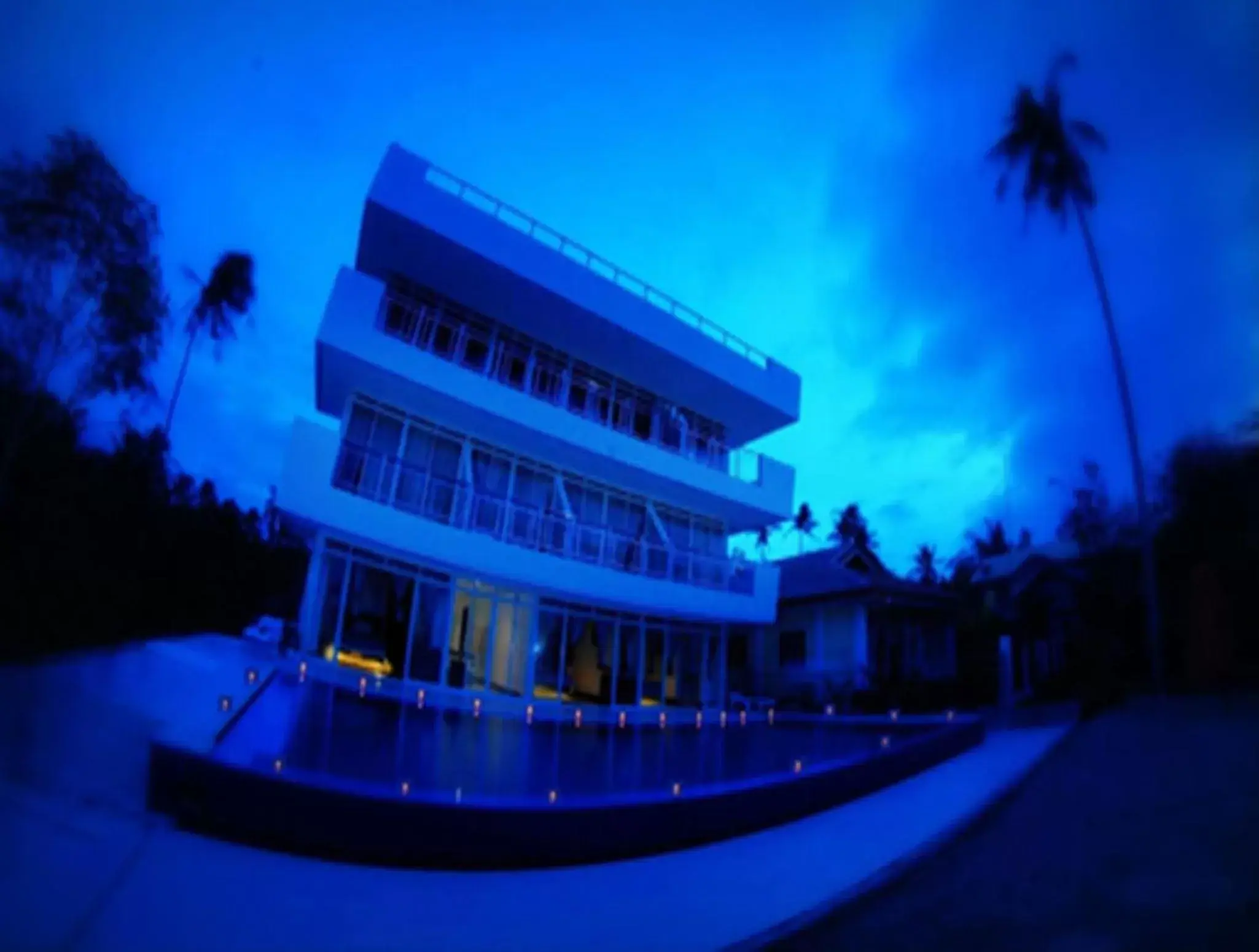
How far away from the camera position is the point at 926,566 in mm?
15148

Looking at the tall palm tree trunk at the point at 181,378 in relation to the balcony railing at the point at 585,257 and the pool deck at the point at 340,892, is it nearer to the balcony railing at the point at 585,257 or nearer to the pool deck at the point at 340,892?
the pool deck at the point at 340,892

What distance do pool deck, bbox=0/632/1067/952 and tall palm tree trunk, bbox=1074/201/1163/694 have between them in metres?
1.93

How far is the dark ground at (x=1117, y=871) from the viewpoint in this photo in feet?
8.00

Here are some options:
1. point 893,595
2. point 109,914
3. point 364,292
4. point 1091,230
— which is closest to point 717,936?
point 109,914

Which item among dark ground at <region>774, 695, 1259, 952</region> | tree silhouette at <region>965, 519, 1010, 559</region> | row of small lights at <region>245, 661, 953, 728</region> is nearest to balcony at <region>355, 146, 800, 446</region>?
tree silhouette at <region>965, 519, 1010, 559</region>

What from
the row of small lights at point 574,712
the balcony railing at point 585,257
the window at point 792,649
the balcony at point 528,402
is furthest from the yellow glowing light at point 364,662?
the window at point 792,649

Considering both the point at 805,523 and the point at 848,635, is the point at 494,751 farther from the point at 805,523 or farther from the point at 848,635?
the point at 805,523

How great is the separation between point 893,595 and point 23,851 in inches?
523

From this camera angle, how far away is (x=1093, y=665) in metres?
6.40

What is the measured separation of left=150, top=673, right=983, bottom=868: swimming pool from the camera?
3.41m

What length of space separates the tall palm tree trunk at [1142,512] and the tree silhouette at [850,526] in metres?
39.1

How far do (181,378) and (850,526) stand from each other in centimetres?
4591

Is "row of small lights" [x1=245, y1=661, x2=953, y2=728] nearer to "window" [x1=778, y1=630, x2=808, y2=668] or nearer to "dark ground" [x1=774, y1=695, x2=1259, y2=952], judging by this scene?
"window" [x1=778, y1=630, x2=808, y2=668]

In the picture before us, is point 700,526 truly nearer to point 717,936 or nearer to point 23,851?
point 717,936
